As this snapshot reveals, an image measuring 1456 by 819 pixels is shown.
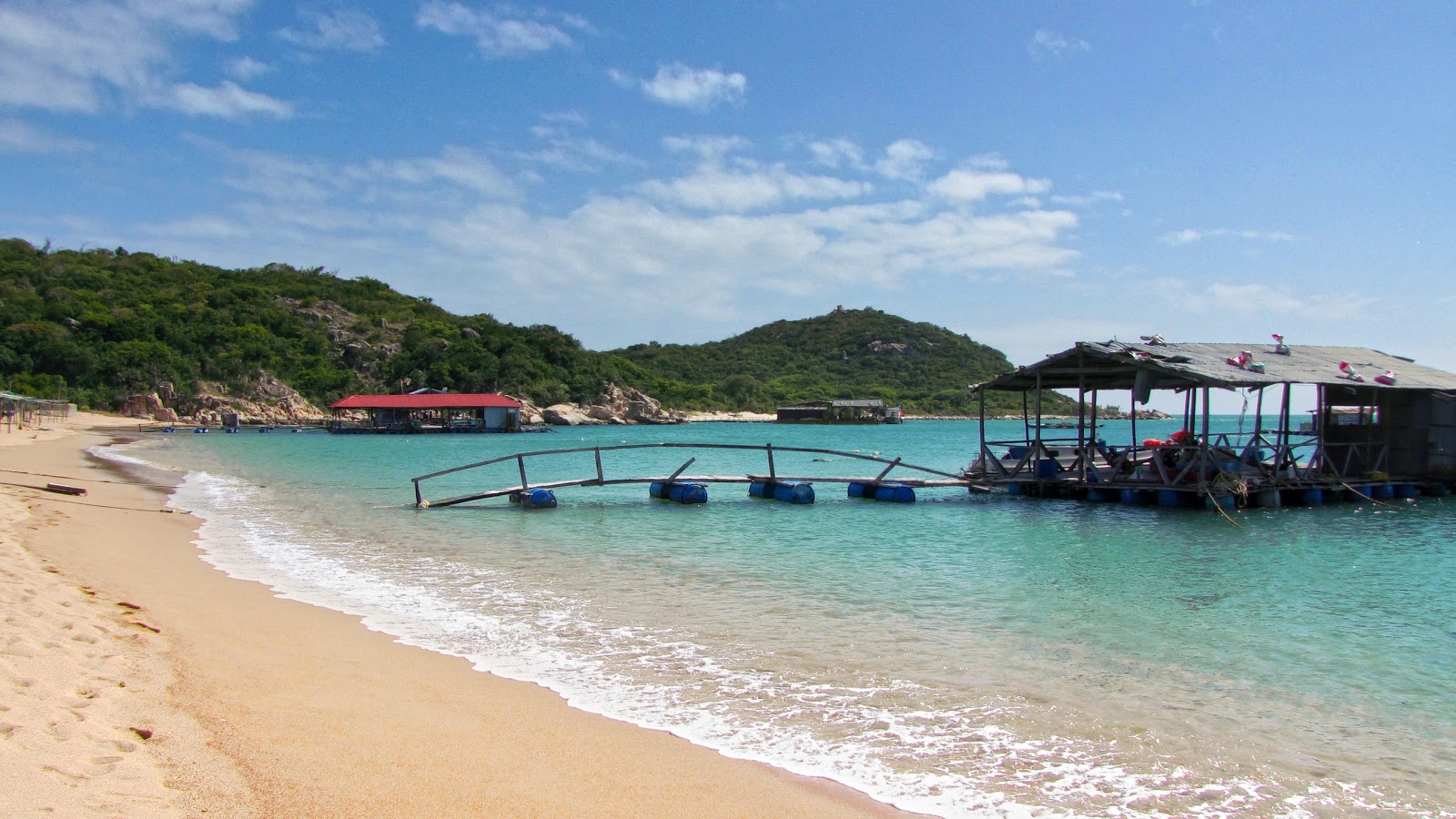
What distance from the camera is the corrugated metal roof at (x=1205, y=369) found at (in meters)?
19.4

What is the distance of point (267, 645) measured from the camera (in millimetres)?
6938

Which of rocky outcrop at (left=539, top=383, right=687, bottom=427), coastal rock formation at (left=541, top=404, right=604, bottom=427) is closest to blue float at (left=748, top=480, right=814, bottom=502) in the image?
coastal rock formation at (left=541, top=404, right=604, bottom=427)

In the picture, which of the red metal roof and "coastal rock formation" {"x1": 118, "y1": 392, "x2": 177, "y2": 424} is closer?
the red metal roof

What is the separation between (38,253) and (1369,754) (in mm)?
132923

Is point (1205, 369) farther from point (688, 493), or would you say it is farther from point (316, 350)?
point (316, 350)

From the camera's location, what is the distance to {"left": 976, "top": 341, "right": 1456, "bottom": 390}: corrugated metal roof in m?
19.4

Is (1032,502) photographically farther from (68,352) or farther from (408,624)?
(68,352)

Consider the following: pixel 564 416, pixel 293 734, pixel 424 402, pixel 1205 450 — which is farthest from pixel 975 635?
pixel 564 416

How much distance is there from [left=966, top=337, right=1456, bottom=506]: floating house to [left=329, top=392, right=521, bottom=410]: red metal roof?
202 ft

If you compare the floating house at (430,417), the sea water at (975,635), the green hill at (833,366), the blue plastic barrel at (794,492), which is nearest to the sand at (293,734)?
the sea water at (975,635)

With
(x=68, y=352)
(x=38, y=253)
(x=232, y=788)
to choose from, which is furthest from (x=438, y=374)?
(x=232, y=788)

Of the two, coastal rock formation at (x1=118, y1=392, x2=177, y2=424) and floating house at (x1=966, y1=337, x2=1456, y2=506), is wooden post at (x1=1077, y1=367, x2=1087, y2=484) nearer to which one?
floating house at (x1=966, y1=337, x2=1456, y2=506)

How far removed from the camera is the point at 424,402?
7806cm

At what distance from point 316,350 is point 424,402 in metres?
31.1
